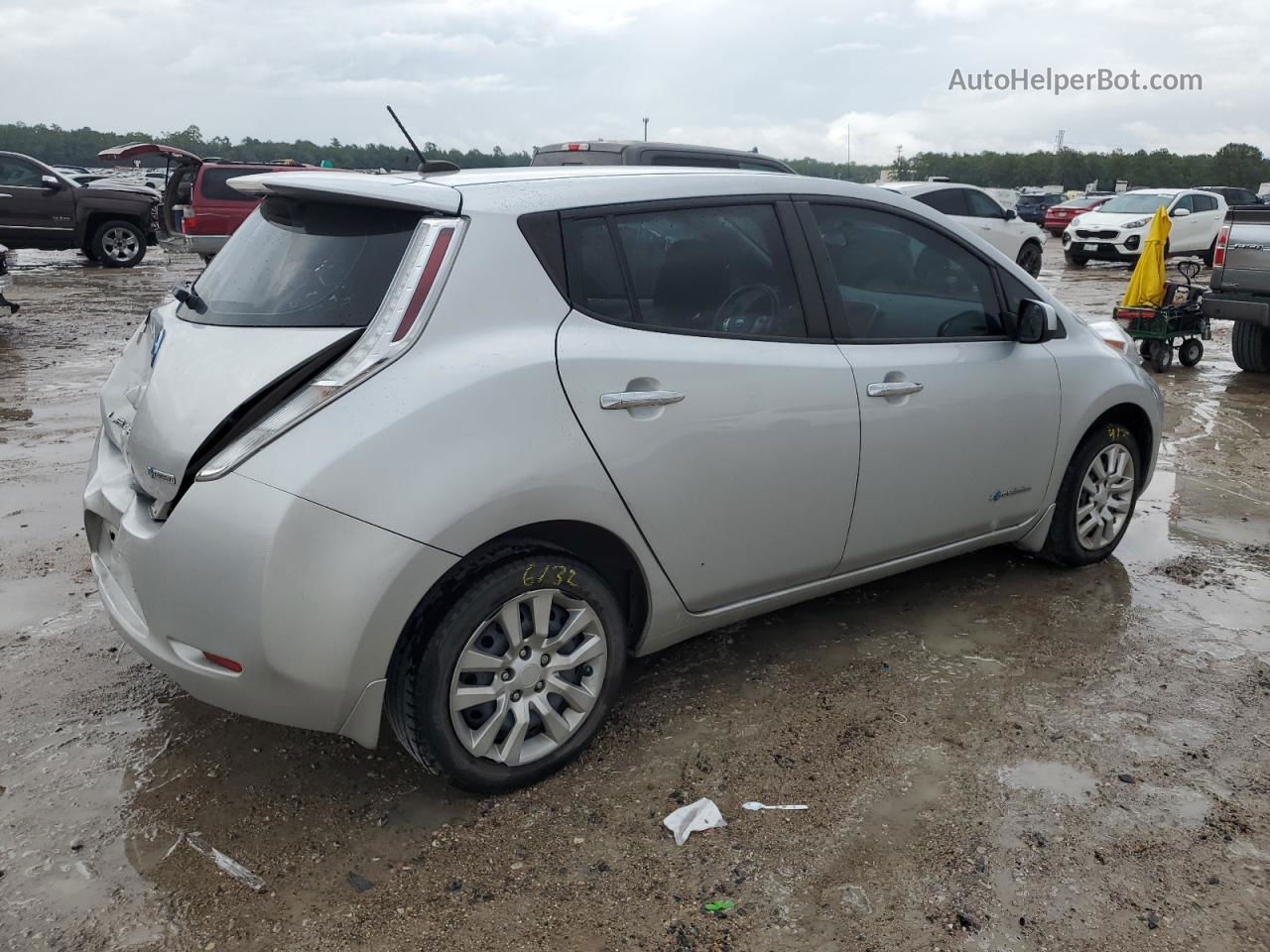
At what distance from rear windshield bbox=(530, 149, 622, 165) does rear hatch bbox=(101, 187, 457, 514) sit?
22.7ft

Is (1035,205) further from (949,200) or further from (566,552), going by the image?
(566,552)

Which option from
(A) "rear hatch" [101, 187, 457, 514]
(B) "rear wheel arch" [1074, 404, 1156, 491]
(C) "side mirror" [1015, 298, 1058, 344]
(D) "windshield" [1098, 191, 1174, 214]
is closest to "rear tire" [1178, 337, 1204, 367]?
(B) "rear wheel arch" [1074, 404, 1156, 491]

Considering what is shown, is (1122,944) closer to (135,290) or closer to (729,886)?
(729,886)

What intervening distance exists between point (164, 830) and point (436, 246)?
1.66m

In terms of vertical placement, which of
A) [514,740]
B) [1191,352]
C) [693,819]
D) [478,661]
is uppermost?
[478,661]

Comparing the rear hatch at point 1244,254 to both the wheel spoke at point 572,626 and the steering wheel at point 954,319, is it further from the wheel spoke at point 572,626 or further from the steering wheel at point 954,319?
the wheel spoke at point 572,626

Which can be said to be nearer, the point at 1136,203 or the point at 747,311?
the point at 747,311

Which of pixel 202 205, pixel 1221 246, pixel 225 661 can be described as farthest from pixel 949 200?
pixel 225 661

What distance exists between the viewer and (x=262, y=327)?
9.17ft

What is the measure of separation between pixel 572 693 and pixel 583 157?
7955 millimetres

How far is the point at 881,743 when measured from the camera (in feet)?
10.6

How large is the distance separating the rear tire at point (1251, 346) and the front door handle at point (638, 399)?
8.93m

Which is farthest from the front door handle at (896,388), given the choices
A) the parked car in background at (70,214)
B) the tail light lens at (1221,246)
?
the parked car in background at (70,214)

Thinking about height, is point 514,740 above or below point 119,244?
below
